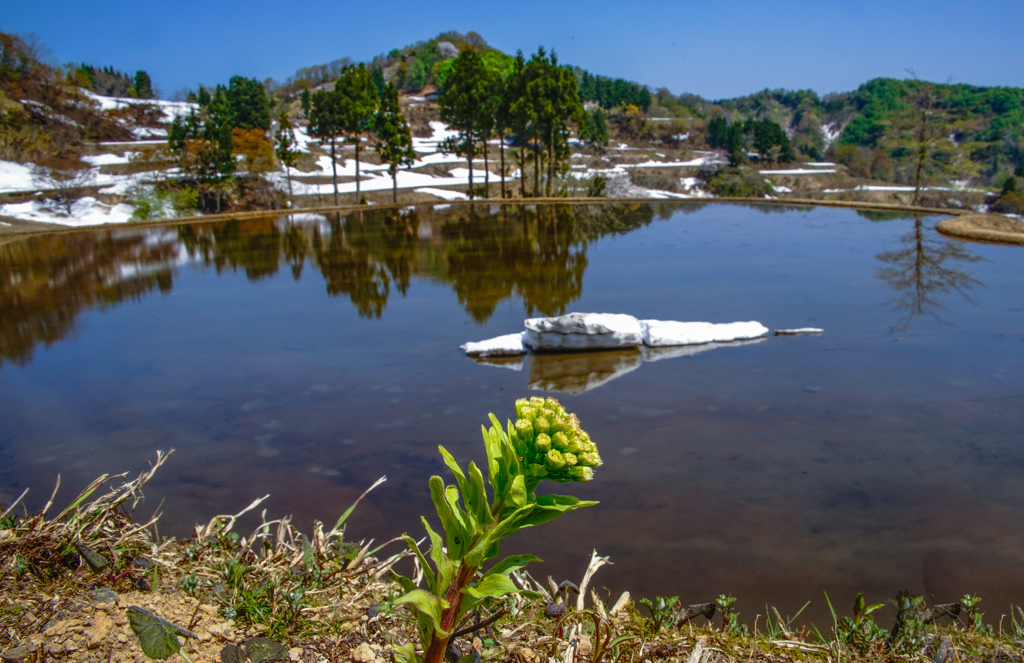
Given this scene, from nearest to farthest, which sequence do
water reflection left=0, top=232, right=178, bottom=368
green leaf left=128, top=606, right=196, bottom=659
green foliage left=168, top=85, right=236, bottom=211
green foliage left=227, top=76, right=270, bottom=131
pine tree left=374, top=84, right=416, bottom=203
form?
green leaf left=128, top=606, right=196, bottom=659 < water reflection left=0, top=232, right=178, bottom=368 < pine tree left=374, top=84, right=416, bottom=203 < green foliage left=168, top=85, right=236, bottom=211 < green foliage left=227, top=76, right=270, bottom=131

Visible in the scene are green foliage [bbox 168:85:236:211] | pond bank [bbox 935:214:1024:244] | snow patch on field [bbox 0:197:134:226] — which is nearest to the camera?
pond bank [bbox 935:214:1024:244]

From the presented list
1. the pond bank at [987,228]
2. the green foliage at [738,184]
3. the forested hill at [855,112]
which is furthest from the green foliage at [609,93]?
the pond bank at [987,228]

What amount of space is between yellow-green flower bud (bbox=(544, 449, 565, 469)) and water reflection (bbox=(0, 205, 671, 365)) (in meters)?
5.81

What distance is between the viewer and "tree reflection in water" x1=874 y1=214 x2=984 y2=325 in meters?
7.01

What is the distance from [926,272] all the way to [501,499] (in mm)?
9801

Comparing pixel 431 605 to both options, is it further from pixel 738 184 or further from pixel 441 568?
pixel 738 184

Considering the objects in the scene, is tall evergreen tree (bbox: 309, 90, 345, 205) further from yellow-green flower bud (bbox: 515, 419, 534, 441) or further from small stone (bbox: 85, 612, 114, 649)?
yellow-green flower bud (bbox: 515, 419, 534, 441)

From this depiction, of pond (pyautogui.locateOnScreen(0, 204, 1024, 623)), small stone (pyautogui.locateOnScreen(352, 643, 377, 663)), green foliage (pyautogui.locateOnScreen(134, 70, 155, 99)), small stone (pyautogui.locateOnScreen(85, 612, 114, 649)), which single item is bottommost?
pond (pyautogui.locateOnScreen(0, 204, 1024, 623))

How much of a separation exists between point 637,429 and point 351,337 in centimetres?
341

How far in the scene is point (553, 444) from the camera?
89 cm

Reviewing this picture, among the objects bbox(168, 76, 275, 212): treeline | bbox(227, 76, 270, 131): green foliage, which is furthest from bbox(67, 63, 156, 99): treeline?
bbox(168, 76, 275, 212): treeline

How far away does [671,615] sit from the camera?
5.66ft

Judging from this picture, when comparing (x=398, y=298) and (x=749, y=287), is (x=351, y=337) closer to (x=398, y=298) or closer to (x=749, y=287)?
(x=398, y=298)

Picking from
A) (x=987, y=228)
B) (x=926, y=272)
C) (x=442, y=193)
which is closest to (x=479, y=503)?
(x=926, y=272)
